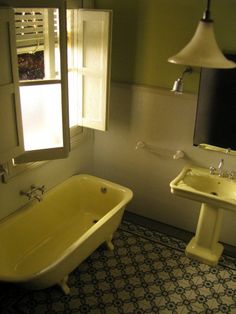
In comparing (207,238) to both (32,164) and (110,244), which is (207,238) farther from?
(32,164)

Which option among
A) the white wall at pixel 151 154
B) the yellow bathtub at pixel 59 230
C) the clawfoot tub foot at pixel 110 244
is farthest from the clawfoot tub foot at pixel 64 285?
the white wall at pixel 151 154

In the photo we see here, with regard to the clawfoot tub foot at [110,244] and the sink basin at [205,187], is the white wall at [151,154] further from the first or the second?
the clawfoot tub foot at [110,244]

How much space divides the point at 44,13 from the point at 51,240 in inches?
76.1

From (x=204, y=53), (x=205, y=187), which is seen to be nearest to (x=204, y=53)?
(x=204, y=53)

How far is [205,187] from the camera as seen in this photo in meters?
3.30

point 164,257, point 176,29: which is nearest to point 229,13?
point 176,29

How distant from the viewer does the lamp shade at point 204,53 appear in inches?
72.8

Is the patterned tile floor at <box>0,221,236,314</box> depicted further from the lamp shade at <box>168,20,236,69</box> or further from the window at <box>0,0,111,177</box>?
the lamp shade at <box>168,20,236,69</box>

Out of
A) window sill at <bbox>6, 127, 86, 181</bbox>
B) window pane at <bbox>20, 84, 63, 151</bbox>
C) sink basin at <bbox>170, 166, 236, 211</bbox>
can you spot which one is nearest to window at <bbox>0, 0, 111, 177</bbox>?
window pane at <bbox>20, 84, 63, 151</bbox>

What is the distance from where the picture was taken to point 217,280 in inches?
124

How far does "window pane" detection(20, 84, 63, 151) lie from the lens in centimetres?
285

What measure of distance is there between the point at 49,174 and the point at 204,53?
6.53ft

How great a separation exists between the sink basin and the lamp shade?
136 cm

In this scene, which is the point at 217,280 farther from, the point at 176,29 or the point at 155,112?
the point at 176,29
